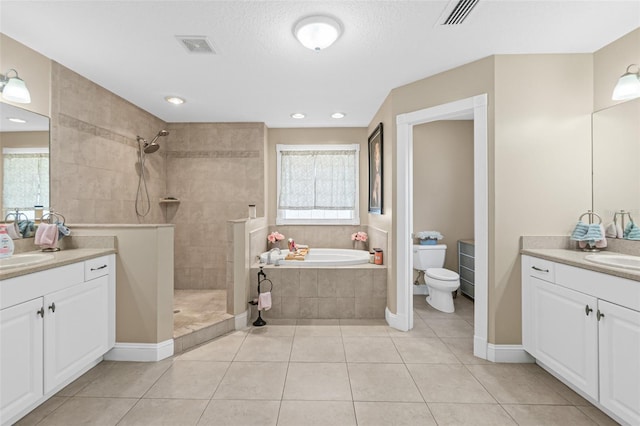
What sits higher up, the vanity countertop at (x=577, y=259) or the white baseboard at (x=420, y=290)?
the vanity countertop at (x=577, y=259)

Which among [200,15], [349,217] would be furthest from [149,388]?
[349,217]

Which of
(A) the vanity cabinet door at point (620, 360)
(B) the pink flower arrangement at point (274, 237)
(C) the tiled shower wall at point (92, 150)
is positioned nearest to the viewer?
(A) the vanity cabinet door at point (620, 360)

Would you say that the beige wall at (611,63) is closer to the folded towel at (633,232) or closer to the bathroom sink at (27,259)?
the folded towel at (633,232)

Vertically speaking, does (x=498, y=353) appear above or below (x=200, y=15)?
below

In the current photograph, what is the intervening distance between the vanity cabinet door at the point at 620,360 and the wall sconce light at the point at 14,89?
407cm

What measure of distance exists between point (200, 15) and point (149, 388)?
249 cm

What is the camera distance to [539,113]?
227cm

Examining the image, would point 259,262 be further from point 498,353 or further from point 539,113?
point 539,113

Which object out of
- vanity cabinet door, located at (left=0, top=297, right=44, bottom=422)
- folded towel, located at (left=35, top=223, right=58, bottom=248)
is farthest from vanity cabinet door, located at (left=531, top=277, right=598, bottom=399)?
folded towel, located at (left=35, top=223, right=58, bottom=248)

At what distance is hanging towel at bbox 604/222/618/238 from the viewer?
212cm

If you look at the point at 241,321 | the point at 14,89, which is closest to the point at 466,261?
the point at 241,321

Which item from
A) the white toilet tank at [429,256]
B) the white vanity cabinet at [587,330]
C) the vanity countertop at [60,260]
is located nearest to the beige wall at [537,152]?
the white vanity cabinet at [587,330]

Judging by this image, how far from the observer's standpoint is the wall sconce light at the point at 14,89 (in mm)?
2006

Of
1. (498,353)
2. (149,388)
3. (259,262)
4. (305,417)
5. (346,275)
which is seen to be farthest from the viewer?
(259,262)
